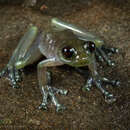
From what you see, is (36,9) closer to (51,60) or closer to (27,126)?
(51,60)

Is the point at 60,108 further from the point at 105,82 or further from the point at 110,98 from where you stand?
the point at 105,82

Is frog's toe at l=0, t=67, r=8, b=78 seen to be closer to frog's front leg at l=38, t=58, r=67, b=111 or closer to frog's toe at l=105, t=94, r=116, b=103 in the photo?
frog's front leg at l=38, t=58, r=67, b=111

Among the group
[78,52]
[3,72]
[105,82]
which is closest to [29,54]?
[3,72]

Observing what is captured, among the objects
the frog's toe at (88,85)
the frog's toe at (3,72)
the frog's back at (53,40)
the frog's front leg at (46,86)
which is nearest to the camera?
the frog's front leg at (46,86)

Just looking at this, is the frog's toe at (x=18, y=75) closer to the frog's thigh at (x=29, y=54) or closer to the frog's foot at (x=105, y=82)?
the frog's thigh at (x=29, y=54)

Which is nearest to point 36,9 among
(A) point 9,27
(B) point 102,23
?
(A) point 9,27

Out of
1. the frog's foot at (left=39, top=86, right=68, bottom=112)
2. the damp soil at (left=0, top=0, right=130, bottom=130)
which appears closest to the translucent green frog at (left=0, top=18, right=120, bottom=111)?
the frog's foot at (left=39, top=86, right=68, bottom=112)

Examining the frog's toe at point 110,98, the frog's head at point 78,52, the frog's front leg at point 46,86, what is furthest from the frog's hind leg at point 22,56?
the frog's toe at point 110,98
